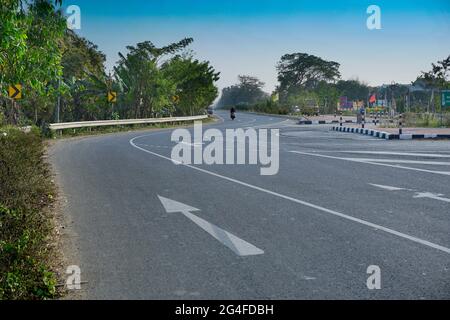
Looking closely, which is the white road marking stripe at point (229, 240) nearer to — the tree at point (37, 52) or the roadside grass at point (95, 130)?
the tree at point (37, 52)

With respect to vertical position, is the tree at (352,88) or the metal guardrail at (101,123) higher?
the tree at (352,88)

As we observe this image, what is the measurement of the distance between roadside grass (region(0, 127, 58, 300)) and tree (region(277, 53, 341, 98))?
102 meters

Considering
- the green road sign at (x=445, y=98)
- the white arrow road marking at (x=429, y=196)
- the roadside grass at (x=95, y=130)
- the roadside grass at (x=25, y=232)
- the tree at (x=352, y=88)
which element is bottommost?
the white arrow road marking at (x=429, y=196)

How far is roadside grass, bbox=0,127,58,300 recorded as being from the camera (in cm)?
416

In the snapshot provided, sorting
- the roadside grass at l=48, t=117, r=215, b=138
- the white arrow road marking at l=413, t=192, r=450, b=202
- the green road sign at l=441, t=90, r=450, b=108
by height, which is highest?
the green road sign at l=441, t=90, r=450, b=108

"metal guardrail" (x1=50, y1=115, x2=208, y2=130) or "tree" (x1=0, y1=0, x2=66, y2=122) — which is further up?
"tree" (x1=0, y1=0, x2=66, y2=122)

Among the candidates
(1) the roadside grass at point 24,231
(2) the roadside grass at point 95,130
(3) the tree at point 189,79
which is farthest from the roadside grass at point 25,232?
(3) the tree at point 189,79

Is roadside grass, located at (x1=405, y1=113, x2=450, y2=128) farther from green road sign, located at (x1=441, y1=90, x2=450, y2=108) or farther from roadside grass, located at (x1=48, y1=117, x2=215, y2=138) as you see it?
roadside grass, located at (x1=48, y1=117, x2=215, y2=138)

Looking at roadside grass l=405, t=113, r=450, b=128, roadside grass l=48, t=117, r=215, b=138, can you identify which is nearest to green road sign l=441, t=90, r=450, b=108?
roadside grass l=405, t=113, r=450, b=128

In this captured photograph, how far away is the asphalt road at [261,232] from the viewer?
4.37 metres

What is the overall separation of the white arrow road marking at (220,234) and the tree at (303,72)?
103m
